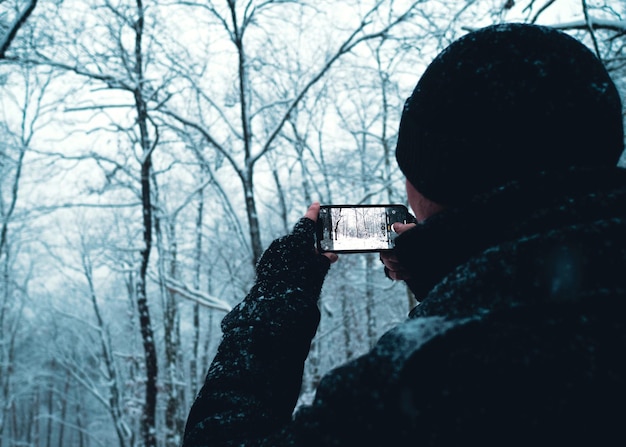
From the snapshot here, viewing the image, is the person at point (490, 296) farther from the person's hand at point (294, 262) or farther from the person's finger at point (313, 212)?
the person's finger at point (313, 212)

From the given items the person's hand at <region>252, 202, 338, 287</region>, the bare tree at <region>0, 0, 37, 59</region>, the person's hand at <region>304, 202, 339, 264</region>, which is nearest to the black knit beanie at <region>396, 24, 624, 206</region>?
the person's hand at <region>252, 202, 338, 287</region>

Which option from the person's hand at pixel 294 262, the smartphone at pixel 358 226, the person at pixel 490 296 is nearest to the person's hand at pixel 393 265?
the smartphone at pixel 358 226

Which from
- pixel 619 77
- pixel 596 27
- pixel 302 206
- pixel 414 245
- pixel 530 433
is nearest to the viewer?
pixel 530 433

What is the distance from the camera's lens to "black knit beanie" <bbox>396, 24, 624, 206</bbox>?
2.38 ft

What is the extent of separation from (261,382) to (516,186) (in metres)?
0.62

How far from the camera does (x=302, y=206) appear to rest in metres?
16.0

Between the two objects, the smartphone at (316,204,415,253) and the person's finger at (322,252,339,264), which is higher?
the smartphone at (316,204,415,253)

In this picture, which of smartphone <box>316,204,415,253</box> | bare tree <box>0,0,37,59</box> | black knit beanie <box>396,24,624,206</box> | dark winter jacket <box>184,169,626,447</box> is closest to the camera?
dark winter jacket <box>184,169,626,447</box>

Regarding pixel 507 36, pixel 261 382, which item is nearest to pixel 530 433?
pixel 261 382

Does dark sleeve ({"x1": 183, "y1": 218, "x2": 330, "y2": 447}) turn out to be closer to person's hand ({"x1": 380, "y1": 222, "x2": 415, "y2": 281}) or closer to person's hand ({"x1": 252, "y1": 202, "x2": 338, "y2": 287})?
person's hand ({"x1": 252, "y1": 202, "x2": 338, "y2": 287})

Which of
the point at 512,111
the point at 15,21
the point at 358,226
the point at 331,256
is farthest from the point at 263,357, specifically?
the point at 15,21

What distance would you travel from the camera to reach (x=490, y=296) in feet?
1.90

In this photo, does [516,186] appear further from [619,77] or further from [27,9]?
[619,77]

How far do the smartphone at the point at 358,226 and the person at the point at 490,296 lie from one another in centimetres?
57
